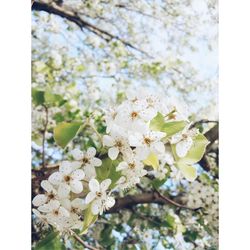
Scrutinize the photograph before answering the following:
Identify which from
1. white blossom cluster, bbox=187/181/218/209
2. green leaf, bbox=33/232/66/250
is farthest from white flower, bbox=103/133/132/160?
white blossom cluster, bbox=187/181/218/209

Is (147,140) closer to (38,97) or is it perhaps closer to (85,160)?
(85,160)

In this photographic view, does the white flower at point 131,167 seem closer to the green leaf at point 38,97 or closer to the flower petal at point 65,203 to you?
the flower petal at point 65,203

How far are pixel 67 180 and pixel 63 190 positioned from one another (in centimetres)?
2

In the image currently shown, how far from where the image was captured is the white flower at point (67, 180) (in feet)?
3.09

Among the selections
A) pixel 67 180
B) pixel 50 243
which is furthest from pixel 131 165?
pixel 50 243

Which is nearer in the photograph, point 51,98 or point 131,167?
point 131,167

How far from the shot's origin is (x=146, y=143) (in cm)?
90

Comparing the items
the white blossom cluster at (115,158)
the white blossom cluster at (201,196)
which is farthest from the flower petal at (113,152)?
the white blossom cluster at (201,196)

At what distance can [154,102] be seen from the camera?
3.10 ft
